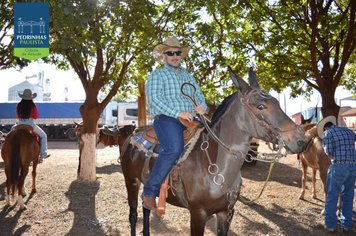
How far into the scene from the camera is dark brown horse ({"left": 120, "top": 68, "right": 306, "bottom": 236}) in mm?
3955

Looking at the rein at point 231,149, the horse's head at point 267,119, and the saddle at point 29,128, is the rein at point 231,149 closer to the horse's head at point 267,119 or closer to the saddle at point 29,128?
the horse's head at point 267,119

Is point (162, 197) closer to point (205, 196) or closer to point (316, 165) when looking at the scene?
point (205, 196)

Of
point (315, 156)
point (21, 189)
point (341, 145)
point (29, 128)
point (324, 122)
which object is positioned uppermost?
point (324, 122)

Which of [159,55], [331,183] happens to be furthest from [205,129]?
[331,183]

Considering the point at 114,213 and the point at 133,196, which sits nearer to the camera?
the point at 133,196

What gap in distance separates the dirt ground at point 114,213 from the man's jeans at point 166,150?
289 centimetres

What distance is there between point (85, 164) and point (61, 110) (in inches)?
1095

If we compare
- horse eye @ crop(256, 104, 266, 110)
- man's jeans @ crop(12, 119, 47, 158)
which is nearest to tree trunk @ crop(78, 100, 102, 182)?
man's jeans @ crop(12, 119, 47, 158)

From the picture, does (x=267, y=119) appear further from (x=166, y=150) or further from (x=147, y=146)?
(x=147, y=146)

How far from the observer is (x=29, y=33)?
7.47 m

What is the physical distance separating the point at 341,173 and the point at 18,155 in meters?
7.13

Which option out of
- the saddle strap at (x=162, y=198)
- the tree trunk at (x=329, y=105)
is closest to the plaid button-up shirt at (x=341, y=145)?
the tree trunk at (x=329, y=105)

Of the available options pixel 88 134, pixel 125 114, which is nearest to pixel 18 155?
pixel 88 134

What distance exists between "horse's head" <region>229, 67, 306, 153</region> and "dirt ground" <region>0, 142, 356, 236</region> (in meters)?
3.69
